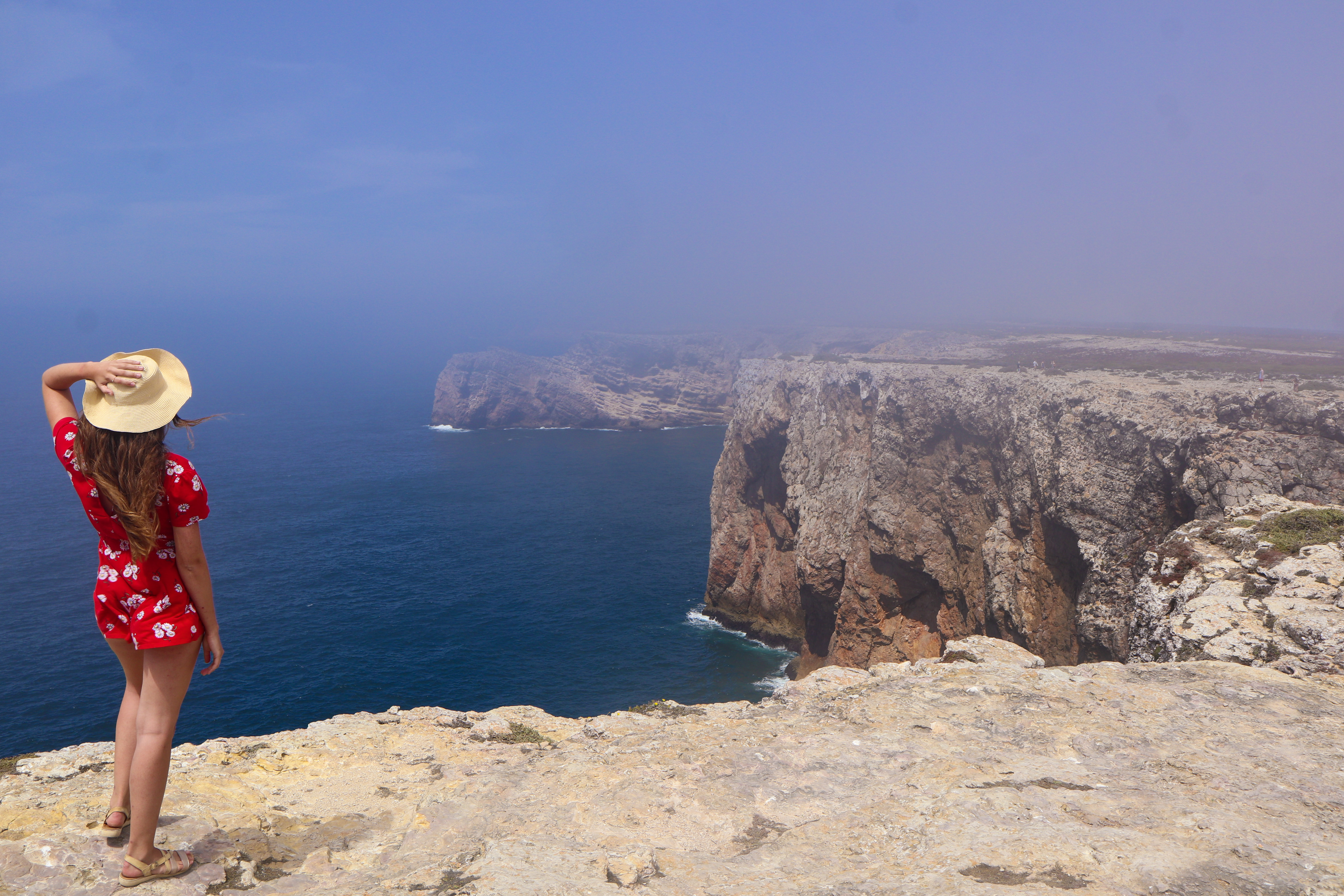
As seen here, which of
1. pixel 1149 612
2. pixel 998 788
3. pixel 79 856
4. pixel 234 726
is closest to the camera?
pixel 79 856

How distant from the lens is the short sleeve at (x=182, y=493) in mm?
5992

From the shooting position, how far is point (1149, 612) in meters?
15.9

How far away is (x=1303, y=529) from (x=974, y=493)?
2468cm

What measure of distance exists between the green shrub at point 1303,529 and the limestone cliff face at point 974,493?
140 inches

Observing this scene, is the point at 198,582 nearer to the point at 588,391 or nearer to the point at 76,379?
the point at 76,379

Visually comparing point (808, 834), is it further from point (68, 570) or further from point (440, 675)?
point (68, 570)

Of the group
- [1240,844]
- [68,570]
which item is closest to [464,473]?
[68,570]

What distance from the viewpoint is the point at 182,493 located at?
6.09 metres

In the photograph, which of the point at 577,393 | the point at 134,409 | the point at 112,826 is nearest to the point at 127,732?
the point at 112,826

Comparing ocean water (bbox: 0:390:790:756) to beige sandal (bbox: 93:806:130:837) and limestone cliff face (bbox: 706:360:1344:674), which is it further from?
beige sandal (bbox: 93:806:130:837)

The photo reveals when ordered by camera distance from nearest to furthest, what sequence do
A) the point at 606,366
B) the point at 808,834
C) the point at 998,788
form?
the point at 808,834, the point at 998,788, the point at 606,366

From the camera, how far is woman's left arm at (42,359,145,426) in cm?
591

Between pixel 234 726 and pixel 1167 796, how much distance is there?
46038 millimetres

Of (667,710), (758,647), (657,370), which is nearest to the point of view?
(667,710)
